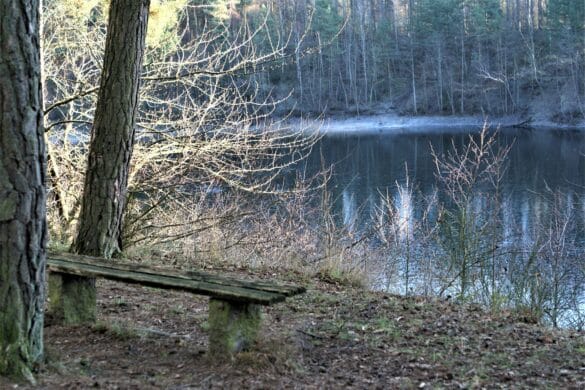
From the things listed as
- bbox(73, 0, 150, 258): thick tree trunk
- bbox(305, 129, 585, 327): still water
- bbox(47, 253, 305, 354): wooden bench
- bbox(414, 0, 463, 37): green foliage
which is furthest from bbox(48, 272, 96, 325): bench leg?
bbox(414, 0, 463, 37): green foliage

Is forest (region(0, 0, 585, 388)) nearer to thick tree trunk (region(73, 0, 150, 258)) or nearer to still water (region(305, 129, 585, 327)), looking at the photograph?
thick tree trunk (region(73, 0, 150, 258))

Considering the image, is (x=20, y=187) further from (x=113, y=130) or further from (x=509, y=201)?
(x=509, y=201)

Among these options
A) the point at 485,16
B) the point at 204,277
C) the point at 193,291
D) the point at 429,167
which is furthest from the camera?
the point at 485,16

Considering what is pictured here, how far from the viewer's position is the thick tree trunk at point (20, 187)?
3.09 m

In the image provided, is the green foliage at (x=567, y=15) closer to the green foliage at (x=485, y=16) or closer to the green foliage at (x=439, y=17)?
the green foliage at (x=485, y=16)

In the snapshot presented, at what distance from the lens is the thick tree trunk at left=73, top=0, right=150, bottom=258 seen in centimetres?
586

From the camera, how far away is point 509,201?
1897cm

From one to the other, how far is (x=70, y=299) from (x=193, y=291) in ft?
3.67

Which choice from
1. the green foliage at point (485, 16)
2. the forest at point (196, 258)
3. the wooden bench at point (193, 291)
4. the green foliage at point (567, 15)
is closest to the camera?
the forest at point (196, 258)

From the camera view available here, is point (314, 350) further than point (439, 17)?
No

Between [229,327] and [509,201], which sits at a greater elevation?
[229,327]

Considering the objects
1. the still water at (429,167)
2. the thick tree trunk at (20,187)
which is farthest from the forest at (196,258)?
the still water at (429,167)

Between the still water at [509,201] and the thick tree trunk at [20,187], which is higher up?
the thick tree trunk at [20,187]

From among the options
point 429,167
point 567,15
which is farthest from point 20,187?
Answer: point 567,15
